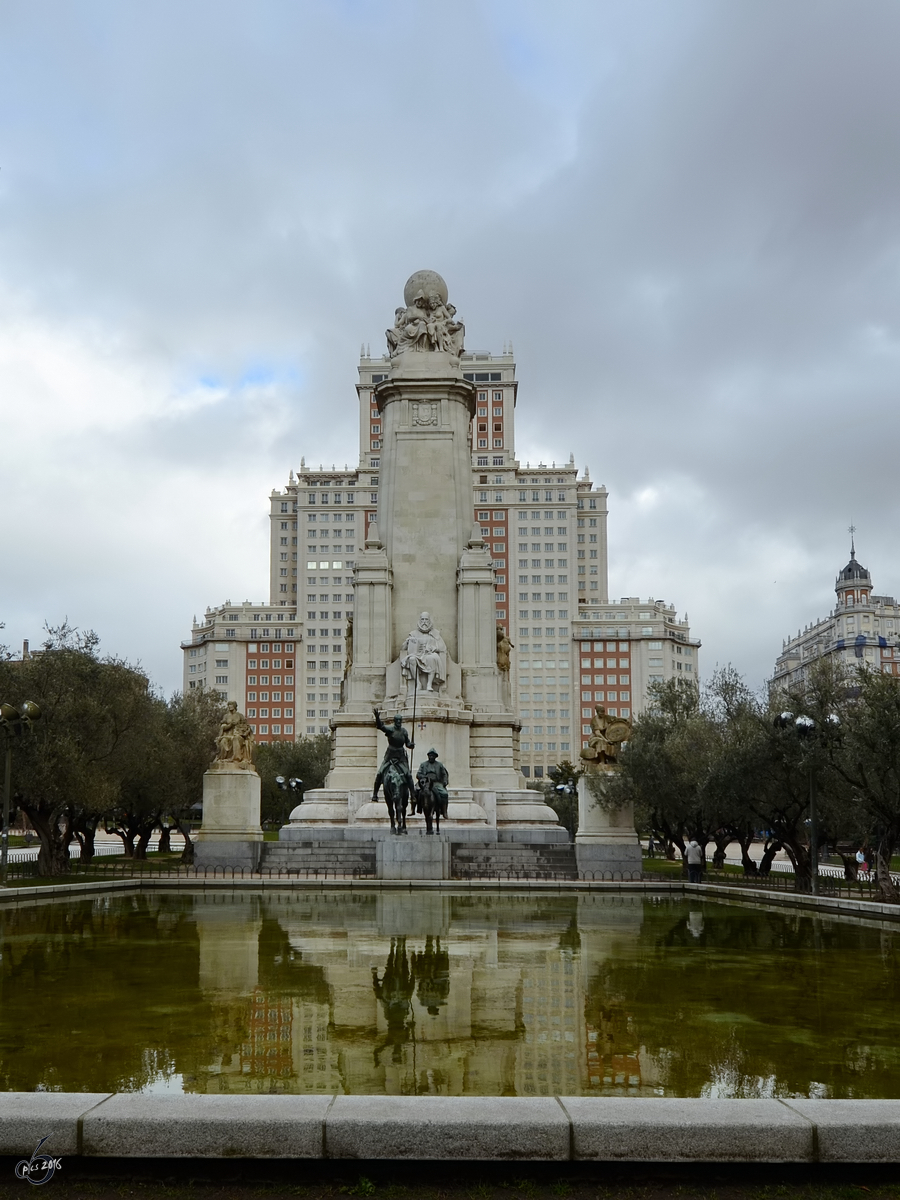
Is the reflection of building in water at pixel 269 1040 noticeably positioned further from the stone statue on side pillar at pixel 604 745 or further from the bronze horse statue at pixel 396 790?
the stone statue on side pillar at pixel 604 745

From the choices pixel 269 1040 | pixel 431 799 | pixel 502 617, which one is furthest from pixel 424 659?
pixel 502 617

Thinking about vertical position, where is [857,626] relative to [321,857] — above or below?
above

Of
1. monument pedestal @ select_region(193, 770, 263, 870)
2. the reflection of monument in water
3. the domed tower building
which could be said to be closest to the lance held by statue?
monument pedestal @ select_region(193, 770, 263, 870)

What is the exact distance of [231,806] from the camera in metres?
33.9

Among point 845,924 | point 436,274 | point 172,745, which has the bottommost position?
point 845,924

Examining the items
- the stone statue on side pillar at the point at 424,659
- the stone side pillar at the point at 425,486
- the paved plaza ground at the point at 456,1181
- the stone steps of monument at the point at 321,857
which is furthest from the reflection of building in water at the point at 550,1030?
the stone side pillar at the point at 425,486

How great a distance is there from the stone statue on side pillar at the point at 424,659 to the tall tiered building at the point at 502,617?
95.4 meters

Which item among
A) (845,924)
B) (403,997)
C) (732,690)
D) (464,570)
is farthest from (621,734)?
(403,997)

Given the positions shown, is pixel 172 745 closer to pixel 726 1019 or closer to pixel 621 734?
pixel 621 734

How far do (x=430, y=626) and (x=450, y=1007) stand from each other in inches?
1112

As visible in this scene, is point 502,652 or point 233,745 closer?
point 233,745

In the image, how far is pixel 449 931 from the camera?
53.4 feet

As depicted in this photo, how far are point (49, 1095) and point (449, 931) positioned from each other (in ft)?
35.4

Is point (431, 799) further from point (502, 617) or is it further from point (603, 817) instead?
point (502, 617)
